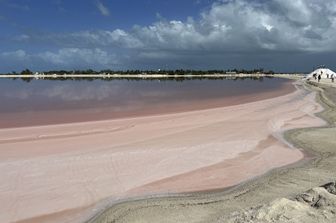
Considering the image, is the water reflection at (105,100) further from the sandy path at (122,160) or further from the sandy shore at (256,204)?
the sandy shore at (256,204)

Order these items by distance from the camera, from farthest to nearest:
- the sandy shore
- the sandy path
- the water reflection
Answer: the water reflection < the sandy path < the sandy shore

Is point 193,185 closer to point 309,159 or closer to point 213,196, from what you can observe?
point 213,196

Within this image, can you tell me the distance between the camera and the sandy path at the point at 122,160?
8734mm

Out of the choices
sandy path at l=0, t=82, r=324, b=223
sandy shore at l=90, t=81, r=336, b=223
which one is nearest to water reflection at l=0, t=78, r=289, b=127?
sandy path at l=0, t=82, r=324, b=223

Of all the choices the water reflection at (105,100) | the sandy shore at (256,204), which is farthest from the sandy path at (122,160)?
the water reflection at (105,100)

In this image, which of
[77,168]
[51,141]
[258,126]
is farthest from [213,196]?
[258,126]

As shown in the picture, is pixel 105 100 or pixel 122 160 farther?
pixel 105 100

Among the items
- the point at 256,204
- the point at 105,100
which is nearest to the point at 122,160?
the point at 256,204

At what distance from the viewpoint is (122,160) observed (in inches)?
449

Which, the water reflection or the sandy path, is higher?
the sandy path

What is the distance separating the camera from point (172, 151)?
496 inches

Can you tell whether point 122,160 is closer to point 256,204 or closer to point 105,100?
point 256,204

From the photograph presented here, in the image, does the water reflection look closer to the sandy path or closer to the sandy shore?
the sandy path

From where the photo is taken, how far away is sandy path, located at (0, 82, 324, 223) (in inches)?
344
